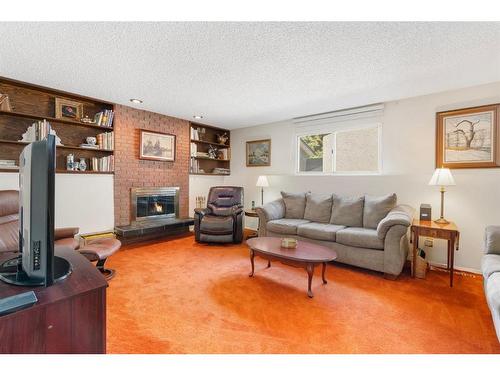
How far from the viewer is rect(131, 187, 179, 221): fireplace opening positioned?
4.18 meters

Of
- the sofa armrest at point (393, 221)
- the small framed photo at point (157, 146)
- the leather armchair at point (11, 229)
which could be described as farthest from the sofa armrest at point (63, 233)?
the sofa armrest at point (393, 221)

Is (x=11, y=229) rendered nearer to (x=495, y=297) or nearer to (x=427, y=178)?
(x=495, y=297)

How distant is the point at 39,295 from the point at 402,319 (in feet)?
7.49

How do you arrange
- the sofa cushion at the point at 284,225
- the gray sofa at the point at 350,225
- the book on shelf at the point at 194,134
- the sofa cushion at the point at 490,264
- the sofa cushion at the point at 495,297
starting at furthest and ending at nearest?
the book on shelf at the point at 194,134
the sofa cushion at the point at 284,225
the gray sofa at the point at 350,225
the sofa cushion at the point at 490,264
the sofa cushion at the point at 495,297

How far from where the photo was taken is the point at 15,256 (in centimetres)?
119

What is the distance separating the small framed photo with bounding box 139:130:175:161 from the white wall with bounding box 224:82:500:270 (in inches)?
97.6

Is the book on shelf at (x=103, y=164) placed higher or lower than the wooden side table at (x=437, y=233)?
higher

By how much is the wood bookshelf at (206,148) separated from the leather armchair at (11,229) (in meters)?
2.62

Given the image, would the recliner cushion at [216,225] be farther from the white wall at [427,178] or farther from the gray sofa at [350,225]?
the white wall at [427,178]

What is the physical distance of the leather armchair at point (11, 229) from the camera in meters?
2.22

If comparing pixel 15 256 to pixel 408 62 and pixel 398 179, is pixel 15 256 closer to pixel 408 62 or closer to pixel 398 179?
pixel 408 62

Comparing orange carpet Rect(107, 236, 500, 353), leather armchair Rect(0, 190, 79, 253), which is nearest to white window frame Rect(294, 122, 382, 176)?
orange carpet Rect(107, 236, 500, 353)

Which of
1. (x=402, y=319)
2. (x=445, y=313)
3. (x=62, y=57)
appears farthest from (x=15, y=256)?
(x=445, y=313)

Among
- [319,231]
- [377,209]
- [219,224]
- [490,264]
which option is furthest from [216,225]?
[490,264]
